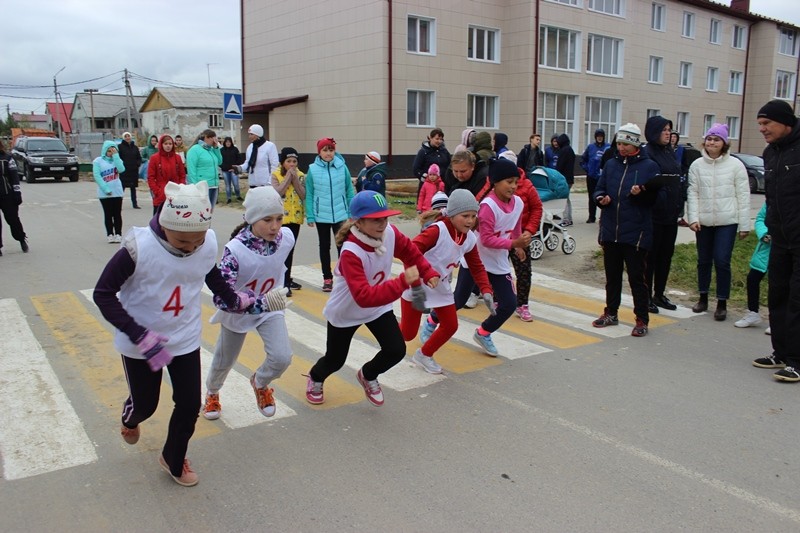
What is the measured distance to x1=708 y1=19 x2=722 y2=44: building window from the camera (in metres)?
41.1

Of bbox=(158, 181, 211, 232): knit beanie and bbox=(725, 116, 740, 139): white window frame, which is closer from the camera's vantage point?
bbox=(158, 181, 211, 232): knit beanie

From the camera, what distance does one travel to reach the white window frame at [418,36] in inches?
1077

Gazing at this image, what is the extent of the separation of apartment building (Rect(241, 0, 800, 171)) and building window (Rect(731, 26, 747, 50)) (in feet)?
11.1

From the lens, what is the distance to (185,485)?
3.73 m

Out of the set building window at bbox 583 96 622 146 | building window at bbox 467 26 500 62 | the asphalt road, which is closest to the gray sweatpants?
the asphalt road

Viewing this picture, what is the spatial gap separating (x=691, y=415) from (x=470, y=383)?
1.71 meters

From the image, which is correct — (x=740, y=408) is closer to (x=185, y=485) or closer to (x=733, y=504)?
(x=733, y=504)

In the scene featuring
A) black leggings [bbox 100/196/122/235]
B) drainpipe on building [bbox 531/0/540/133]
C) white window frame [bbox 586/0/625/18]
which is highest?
white window frame [bbox 586/0/625/18]

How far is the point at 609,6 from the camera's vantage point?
111ft

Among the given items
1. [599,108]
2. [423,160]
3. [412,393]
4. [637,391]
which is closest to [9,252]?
[423,160]

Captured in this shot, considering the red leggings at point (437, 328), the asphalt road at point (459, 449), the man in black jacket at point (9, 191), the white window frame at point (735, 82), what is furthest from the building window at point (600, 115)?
the red leggings at point (437, 328)

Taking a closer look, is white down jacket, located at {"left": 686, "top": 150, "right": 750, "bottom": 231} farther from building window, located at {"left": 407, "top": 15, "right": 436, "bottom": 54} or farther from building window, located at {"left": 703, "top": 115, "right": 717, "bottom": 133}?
building window, located at {"left": 703, "top": 115, "right": 717, "bottom": 133}

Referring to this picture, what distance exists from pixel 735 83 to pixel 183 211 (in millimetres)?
48670

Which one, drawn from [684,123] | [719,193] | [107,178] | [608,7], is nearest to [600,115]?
[608,7]
